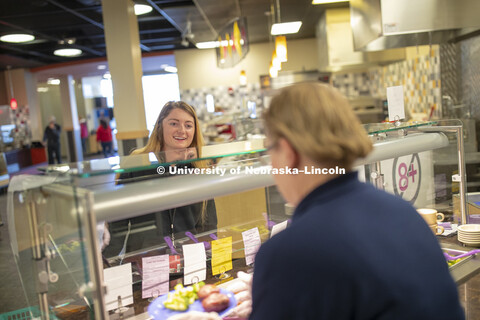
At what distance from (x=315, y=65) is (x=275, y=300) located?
12.6m

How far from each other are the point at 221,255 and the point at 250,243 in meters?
0.14

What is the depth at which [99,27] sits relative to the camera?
10031 millimetres

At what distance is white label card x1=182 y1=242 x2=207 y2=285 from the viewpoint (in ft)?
5.77

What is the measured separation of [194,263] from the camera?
1.79 meters

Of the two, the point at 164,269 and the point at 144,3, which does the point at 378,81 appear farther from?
the point at 164,269

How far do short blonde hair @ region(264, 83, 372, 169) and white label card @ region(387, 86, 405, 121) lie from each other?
1.52 metres

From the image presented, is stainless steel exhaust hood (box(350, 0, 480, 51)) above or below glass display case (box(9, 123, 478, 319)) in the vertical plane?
above

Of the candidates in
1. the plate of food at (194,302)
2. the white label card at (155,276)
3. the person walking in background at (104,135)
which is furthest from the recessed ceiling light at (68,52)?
the plate of food at (194,302)

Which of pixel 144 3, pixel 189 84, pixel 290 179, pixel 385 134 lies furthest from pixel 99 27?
pixel 290 179

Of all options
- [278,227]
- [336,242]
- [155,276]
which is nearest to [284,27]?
[278,227]

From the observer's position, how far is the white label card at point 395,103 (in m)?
2.40

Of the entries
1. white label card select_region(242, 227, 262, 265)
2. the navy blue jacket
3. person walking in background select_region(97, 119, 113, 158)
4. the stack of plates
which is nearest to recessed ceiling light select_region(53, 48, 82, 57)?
person walking in background select_region(97, 119, 113, 158)

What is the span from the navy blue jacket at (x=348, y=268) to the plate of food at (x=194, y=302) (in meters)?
0.53

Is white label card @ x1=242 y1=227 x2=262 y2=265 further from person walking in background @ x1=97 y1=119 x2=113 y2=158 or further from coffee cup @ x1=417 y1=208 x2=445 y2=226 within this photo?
person walking in background @ x1=97 y1=119 x2=113 y2=158
